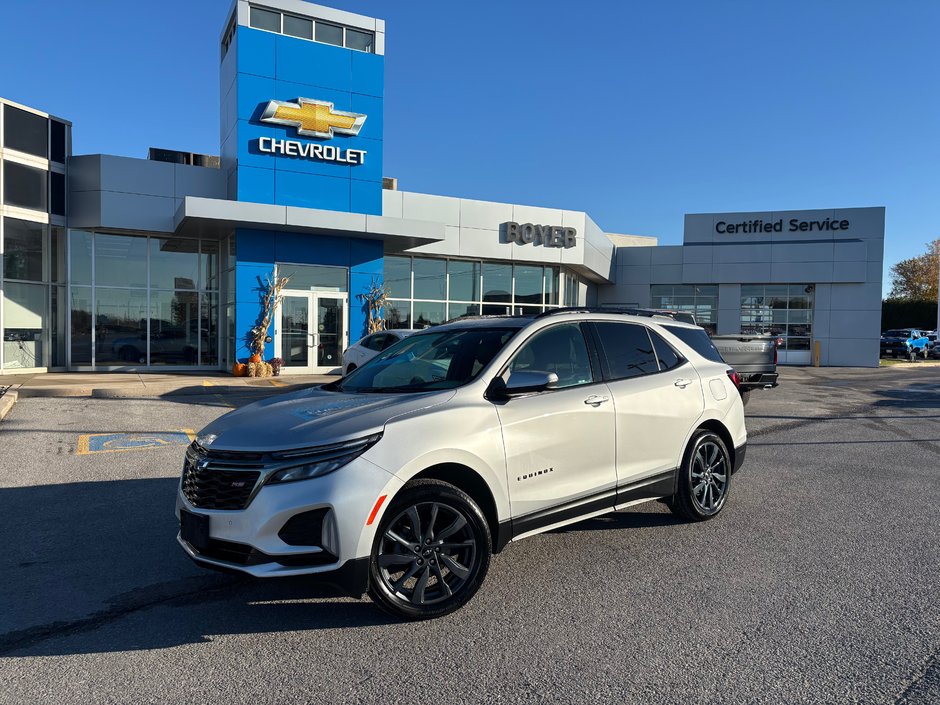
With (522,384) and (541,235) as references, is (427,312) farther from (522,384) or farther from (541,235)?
(522,384)

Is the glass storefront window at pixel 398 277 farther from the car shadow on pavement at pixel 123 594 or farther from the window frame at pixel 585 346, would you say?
the window frame at pixel 585 346

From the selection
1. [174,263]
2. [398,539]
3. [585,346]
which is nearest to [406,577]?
[398,539]

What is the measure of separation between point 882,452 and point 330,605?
8.23m

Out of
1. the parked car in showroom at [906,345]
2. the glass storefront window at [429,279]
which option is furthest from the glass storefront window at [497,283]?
the parked car in showroom at [906,345]

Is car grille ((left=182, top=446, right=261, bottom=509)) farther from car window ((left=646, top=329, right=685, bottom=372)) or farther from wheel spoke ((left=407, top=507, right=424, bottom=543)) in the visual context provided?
car window ((left=646, top=329, right=685, bottom=372))

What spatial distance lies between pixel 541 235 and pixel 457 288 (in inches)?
147

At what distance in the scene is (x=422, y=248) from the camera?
23297 mm

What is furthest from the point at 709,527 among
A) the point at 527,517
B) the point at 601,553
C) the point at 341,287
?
the point at 341,287

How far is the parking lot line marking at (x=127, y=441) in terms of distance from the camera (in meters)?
8.67

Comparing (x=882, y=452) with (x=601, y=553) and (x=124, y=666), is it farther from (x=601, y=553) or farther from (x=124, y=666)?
(x=124, y=666)

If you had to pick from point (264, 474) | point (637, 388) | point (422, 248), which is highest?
point (422, 248)

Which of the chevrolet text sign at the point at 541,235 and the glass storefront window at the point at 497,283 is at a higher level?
the chevrolet text sign at the point at 541,235

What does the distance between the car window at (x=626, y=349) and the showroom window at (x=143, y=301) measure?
18.3 m

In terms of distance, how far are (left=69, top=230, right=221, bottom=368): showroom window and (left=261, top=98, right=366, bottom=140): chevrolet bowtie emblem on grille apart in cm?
479
